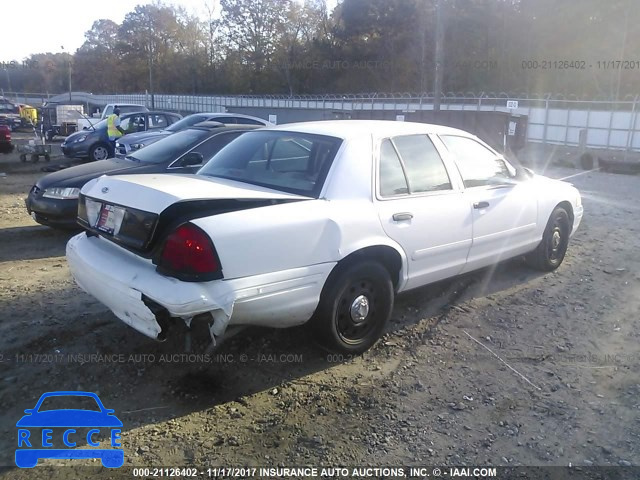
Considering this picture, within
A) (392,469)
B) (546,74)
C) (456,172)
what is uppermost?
(546,74)

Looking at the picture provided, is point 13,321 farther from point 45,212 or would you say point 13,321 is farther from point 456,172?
point 456,172

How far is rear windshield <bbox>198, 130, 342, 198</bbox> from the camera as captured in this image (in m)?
4.02

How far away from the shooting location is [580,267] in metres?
6.38

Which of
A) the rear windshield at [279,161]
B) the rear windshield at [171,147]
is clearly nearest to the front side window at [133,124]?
the rear windshield at [171,147]

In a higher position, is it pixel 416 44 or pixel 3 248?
pixel 416 44

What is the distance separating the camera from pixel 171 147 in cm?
777

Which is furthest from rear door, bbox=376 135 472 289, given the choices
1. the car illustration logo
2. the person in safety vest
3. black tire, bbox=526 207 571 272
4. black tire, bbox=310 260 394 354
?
the person in safety vest

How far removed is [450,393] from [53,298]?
11.8 feet

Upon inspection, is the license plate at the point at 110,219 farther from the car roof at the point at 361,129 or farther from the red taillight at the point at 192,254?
the car roof at the point at 361,129

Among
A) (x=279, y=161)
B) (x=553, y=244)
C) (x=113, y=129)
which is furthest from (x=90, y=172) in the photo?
(x=113, y=129)

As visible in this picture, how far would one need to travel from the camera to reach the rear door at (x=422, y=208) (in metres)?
4.18

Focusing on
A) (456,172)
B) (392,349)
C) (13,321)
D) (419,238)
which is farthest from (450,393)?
(13,321)

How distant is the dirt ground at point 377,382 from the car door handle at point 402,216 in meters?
0.99

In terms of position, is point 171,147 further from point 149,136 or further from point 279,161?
point 149,136
